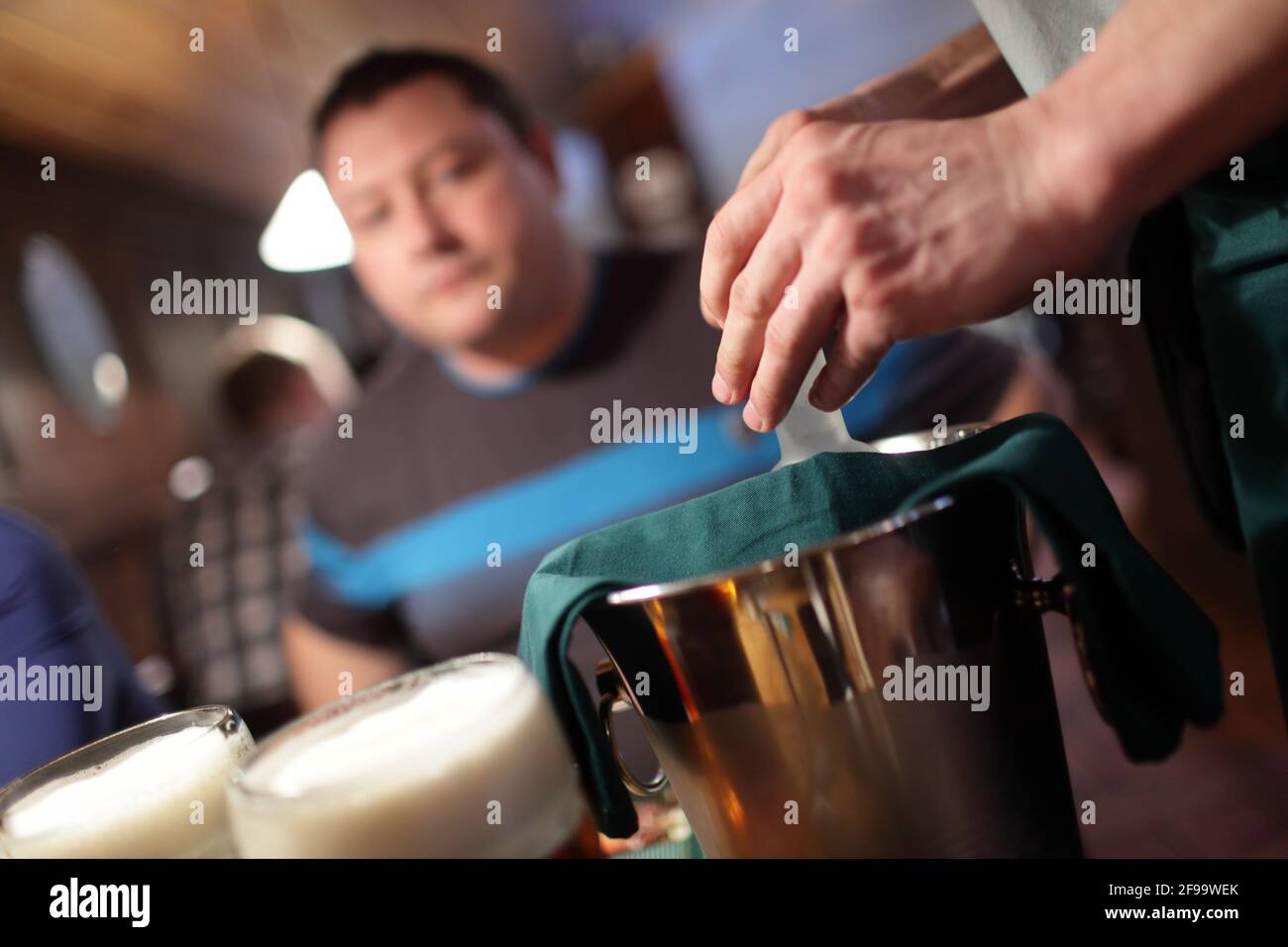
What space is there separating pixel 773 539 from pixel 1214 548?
1.65m

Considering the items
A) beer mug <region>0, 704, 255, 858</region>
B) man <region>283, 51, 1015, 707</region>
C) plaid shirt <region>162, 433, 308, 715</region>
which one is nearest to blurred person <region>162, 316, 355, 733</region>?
plaid shirt <region>162, 433, 308, 715</region>

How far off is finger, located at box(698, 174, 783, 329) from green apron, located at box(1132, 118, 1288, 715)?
0.82 ft

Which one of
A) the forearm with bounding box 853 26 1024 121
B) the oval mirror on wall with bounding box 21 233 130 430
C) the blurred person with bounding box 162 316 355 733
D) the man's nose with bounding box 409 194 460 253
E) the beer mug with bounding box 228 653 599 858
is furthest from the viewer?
the oval mirror on wall with bounding box 21 233 130 430

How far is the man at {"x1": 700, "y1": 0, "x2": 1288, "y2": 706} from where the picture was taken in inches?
12.9

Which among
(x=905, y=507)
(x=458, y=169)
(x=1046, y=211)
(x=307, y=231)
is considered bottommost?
(x=905, y=507)

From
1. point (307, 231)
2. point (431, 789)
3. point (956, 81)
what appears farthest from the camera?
point (307, 231)

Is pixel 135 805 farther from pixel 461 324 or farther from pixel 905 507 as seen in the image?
pixel 461 324

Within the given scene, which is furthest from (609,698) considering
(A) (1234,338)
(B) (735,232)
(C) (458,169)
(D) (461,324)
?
(C) (458,169)

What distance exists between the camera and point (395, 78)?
1.56 m

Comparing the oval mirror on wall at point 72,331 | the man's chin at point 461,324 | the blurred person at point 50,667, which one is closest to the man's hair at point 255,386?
the oval mirror on wall at point 72,331

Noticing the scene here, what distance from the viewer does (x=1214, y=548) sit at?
166 centimetres

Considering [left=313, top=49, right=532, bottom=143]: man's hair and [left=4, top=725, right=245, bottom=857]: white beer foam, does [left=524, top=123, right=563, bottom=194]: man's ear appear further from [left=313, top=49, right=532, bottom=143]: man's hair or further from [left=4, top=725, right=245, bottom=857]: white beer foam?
[left=4, top=725, right=245, bottom=857]: white beer foam

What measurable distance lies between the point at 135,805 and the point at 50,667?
338 mm
